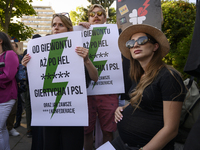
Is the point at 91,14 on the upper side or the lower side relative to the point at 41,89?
upper

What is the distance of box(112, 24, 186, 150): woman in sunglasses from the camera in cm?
132

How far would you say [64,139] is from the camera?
72.4 inches

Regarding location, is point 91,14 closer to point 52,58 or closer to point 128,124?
point 52,58

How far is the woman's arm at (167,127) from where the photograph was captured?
4.30ft

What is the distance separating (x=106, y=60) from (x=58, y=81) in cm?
76

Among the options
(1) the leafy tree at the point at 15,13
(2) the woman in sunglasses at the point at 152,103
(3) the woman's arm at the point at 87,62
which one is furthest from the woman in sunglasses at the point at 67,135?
(1) the leafy tree at the point at 15,13

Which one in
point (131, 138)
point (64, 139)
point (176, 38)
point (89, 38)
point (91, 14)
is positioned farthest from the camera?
point (176, 38)

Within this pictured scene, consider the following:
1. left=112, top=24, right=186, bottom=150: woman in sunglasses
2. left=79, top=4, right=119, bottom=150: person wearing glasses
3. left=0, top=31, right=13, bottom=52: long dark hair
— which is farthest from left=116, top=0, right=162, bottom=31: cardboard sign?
left=0, top=31, right=13, bottom=52: long dark hair

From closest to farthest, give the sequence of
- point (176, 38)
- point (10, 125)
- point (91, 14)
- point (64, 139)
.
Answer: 1. point (64, 139)
2. point (91, 14)
3. point (10, 125)
4. point (176, 38)

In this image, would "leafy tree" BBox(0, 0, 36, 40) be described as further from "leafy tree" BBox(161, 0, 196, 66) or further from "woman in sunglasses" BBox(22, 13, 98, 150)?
"woman in sunglasses" BBox(22, 13, 98, 150)

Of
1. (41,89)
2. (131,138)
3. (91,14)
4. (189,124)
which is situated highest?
(91,14)

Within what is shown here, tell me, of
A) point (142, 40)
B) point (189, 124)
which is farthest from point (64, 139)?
point (189, 124)

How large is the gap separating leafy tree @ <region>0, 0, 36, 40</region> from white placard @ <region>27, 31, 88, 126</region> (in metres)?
11.2

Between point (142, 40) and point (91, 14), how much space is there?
139 centimetres
